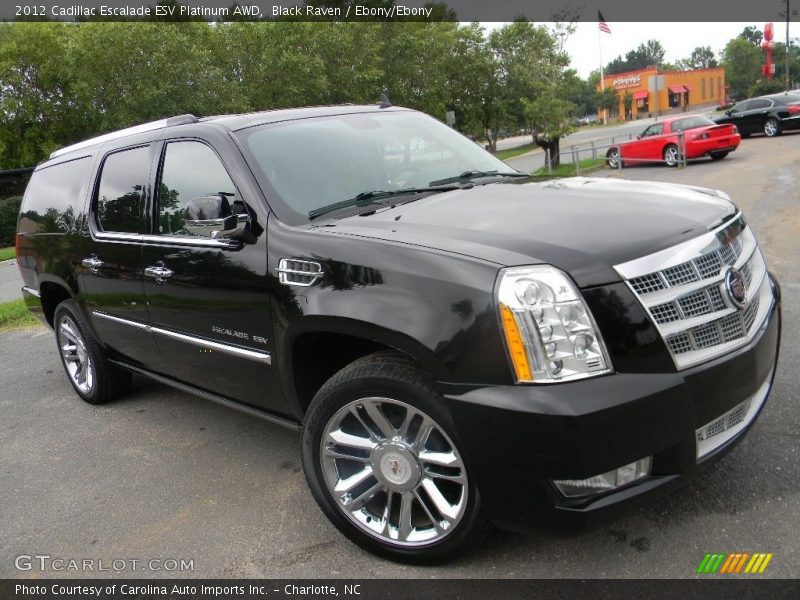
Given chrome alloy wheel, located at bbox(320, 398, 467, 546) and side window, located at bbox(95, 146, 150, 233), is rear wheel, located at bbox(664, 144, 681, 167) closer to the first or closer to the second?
side window, located at bbox(95, 146, 150, 233)

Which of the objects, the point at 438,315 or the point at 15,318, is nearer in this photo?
the point at 438,315

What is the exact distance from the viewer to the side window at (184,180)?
3631 mm

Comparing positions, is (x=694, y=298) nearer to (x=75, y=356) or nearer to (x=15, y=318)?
(x=75, y=356)

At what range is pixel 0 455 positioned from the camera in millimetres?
→ 4637

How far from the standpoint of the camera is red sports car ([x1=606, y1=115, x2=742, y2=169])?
61.5 ft

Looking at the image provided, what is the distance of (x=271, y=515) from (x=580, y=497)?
5.38ft

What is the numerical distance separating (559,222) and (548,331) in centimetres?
60

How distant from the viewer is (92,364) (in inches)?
201

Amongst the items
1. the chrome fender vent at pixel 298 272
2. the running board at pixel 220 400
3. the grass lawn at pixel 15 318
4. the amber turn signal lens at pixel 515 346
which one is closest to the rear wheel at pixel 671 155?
the grass lawn at pixel 15 318

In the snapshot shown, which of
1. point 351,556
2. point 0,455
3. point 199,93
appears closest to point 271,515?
point 351,556

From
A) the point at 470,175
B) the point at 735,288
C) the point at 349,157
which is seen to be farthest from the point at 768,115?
the point at 735,288

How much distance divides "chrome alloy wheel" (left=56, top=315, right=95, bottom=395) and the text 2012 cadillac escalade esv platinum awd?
1.23 m

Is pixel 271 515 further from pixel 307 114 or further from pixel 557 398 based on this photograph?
pixel 307 114

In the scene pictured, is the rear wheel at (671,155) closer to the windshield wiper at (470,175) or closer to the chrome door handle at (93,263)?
the windshield wiper at (470,175)
